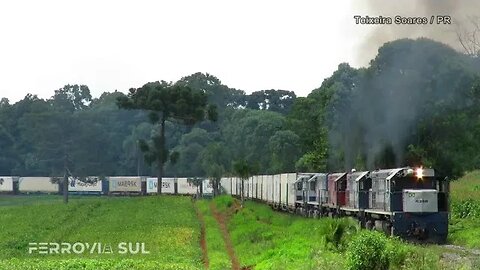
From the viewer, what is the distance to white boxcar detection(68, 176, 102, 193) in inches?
4097

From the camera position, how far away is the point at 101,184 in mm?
103938

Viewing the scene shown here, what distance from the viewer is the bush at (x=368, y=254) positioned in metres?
17.0

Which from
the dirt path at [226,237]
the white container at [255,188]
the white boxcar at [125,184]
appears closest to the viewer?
the dirt path at [226,237]

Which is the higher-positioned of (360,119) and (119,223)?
(360,119)

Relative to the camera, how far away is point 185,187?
334 ft

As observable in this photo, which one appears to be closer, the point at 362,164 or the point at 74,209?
the point at 362,164

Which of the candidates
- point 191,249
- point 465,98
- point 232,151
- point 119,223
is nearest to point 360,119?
point 465,98

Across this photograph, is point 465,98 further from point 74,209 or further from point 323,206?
point 74,209

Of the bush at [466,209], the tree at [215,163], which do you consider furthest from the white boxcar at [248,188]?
the bush at [466,209]

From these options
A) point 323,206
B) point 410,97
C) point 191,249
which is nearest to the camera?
point 191,249

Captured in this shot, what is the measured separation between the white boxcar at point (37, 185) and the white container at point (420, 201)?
8228 centimetres

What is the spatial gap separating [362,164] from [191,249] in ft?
64.4

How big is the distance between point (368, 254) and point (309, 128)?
5743 cm

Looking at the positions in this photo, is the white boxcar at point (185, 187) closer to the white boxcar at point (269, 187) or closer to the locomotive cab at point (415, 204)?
the white boxcar at point (269, 187)
